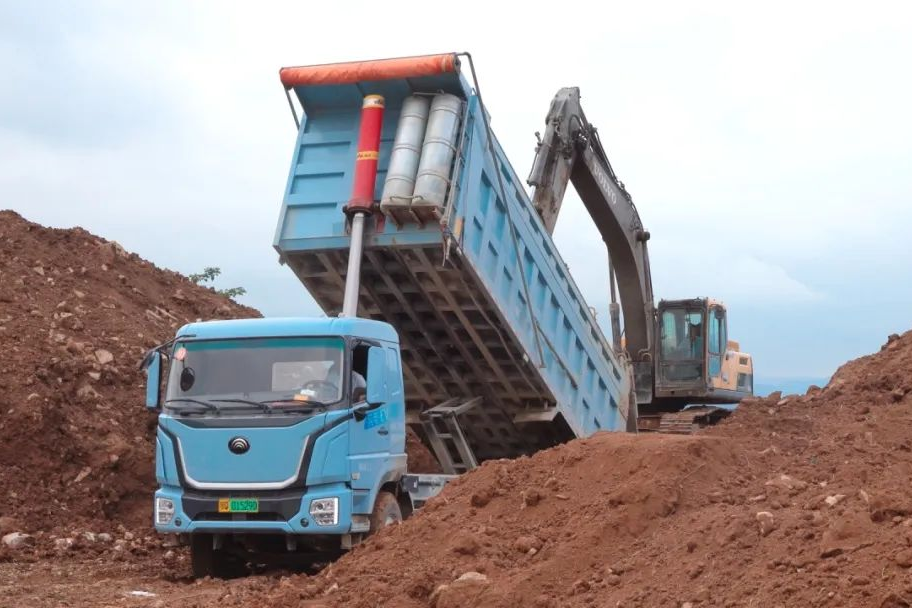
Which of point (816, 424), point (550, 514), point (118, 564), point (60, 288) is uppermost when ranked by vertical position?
point (60, 288)

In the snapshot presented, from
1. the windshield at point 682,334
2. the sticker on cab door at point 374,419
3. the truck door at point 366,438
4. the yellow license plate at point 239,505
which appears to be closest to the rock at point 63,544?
the yellow license plate at point 239,505

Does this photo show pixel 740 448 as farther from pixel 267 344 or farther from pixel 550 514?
pixel 267 344

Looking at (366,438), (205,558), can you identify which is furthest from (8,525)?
(366,438)

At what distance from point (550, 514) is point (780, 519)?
196cm

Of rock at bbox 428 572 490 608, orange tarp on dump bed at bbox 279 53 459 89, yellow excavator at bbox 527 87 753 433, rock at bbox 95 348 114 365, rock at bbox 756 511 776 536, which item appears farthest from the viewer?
yellow excavator at bbox 527 87 753 433

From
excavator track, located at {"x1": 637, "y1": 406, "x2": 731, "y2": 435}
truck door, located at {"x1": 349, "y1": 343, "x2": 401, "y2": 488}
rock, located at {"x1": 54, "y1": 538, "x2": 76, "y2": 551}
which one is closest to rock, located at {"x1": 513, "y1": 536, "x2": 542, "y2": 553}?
truck door, located at {"x1": 349, "y1": 343, "x2": 401, "y2": 488}

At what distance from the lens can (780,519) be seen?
6387 millimetres

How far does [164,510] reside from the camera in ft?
30.1

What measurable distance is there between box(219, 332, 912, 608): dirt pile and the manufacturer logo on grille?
1.03 m

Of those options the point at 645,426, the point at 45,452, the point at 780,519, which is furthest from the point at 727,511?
the point at 645,426

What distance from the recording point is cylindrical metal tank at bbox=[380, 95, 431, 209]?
10141 mm

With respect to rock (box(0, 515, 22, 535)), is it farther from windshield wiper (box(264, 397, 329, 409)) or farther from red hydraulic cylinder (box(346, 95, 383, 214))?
red hydraulic cylinder (box(346, 95, 383, 214))

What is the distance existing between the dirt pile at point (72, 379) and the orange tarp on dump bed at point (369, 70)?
4.59m

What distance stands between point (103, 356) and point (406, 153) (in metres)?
5.52
